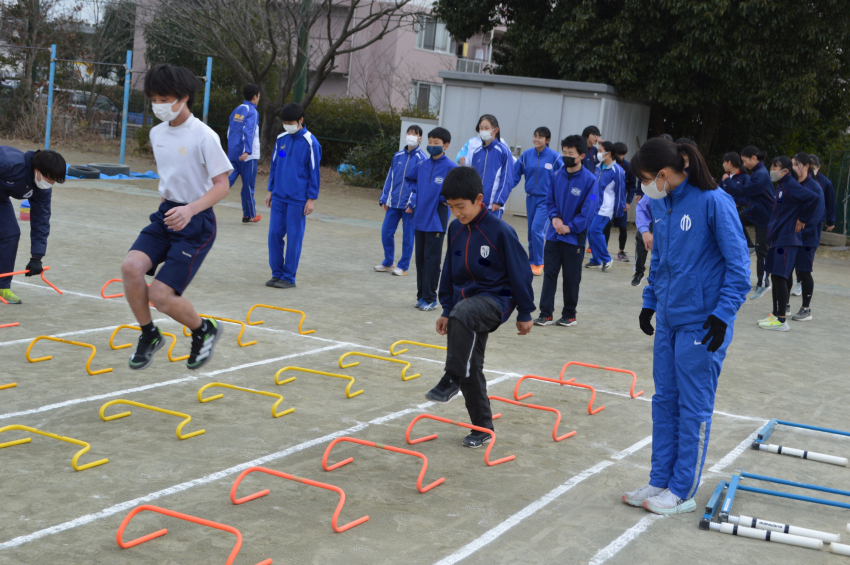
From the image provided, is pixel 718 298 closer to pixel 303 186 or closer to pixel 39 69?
pixel 303 186

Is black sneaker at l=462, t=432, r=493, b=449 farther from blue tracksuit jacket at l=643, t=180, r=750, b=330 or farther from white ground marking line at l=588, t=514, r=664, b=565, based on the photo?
blue tracksuit jacket at l=643, t=180, r=750, b=330

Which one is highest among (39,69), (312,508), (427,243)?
(39,69)

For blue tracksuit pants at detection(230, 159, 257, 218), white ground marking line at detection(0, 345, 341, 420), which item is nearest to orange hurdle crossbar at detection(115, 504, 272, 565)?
white ground marking line at detection(0, 345, 341, 420)

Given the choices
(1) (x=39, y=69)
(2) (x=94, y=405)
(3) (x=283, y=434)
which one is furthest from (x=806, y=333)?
(1) (x=39, y=69)

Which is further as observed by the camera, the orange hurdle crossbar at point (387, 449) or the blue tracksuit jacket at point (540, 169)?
the blue tracksuit jacket at point (540, 169)

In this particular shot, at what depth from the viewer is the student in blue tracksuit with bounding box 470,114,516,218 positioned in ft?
36.5

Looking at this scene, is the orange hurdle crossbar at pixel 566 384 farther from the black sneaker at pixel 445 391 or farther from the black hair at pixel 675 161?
the black hair at pixel 675 161

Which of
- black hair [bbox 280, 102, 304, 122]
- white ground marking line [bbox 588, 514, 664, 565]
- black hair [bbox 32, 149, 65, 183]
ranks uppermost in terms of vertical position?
black hair [bbox 280, 102, 304, 122]

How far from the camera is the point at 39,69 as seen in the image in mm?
29125

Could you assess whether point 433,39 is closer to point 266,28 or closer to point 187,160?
point 266,28

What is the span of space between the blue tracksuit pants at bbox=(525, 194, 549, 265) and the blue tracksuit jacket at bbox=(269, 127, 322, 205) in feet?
11.7

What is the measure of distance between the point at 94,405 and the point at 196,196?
1634mm

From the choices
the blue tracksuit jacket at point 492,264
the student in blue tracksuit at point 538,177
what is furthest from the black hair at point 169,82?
the student in blue tracksuit at point 538,177

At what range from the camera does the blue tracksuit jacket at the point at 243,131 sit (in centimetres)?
1509
